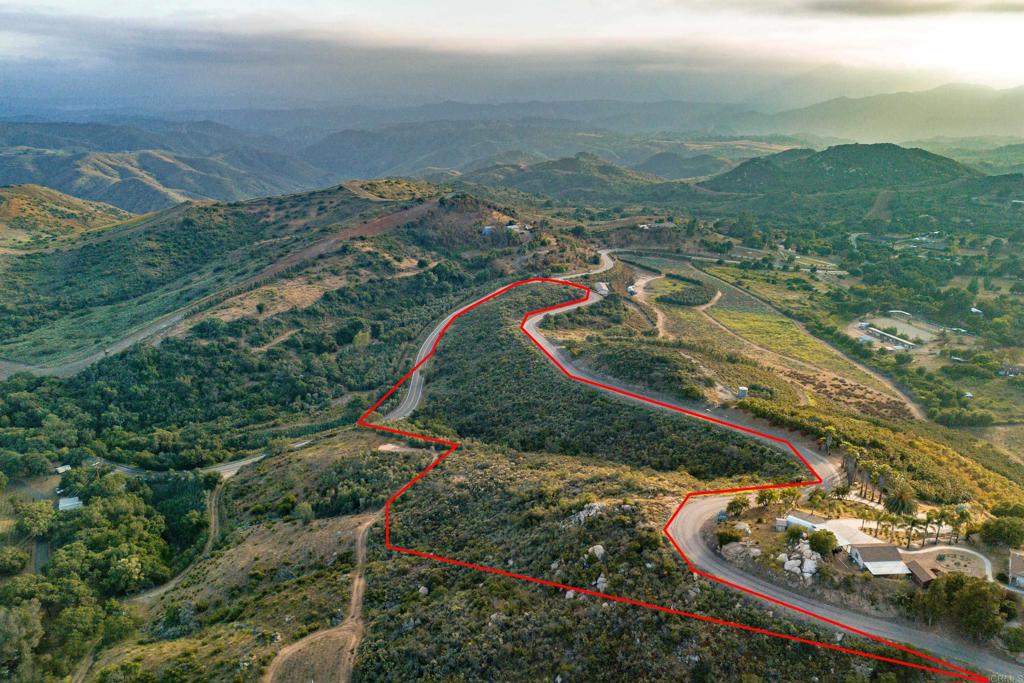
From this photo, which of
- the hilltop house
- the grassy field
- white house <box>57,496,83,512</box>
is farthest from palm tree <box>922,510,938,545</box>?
white house <box>57,496,83,512</box>

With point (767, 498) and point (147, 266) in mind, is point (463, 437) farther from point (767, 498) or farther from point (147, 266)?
point (147, 266)

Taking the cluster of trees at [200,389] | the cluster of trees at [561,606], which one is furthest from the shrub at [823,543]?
the cluster of trees at [200,389]

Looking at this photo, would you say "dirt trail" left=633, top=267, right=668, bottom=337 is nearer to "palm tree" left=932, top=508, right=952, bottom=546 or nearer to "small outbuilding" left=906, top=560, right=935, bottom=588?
"palm tree" left=932, top=508, right=952, bottom=546

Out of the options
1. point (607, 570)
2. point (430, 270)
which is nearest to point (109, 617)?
point (607, 570)

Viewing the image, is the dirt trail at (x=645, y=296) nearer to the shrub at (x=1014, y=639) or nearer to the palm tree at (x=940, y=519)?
the palm tree at (x=940, y=519)

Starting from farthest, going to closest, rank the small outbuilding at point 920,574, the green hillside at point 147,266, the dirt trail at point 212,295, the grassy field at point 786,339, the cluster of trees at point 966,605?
the green hillside at point 147,266 → the dirt trail at point 212,295 → the grassy field at point 786,339 → the small outbuilding at point 920,574 → the cluster of trees at point 966,605

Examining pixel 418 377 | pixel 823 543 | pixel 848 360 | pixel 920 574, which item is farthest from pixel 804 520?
pixel 848 360

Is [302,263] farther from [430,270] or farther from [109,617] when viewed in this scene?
[109,617]
